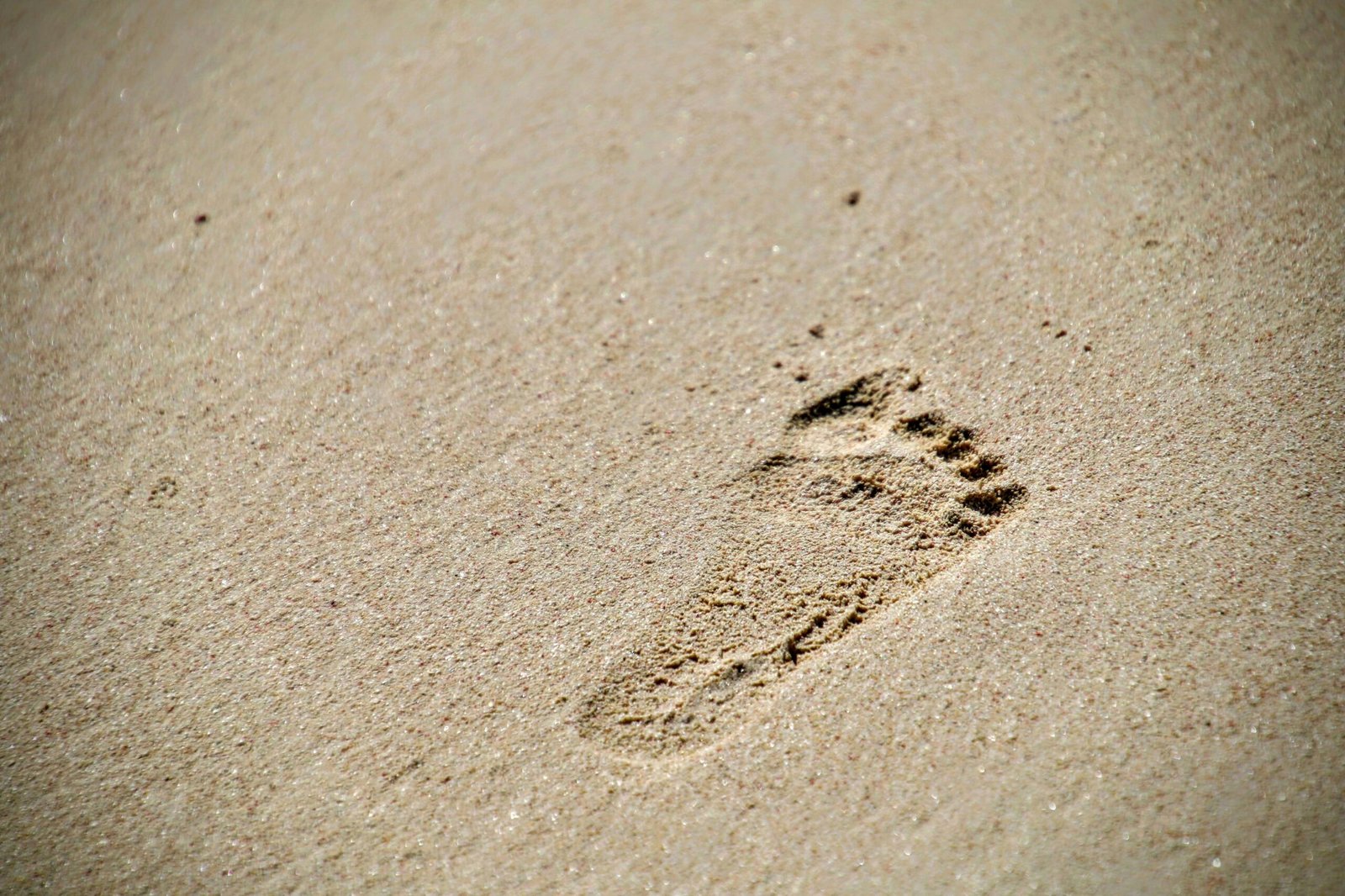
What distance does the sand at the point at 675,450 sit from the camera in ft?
4.37

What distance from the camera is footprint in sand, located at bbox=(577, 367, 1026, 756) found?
1.43 meters

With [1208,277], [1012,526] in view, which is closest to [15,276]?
[1012,526]

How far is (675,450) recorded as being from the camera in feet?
5.54

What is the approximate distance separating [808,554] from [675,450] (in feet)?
1.01

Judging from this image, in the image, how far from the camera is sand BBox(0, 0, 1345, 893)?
4.37 feet

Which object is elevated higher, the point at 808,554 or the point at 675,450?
the point at 675,450

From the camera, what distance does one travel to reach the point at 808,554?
5.07 ft

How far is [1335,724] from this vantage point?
4.33ft

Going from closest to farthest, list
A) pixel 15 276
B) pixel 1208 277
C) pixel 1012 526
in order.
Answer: pixel 1012 526
pixel 1208 277
pixel 15 276

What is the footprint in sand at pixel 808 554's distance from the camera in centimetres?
143

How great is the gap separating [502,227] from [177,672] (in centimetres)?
105

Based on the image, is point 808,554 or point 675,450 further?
point 675,450

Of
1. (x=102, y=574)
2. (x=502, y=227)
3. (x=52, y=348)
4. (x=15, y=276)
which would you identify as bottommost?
(x=102, y=574)

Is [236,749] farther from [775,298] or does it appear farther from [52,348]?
[775,298]
